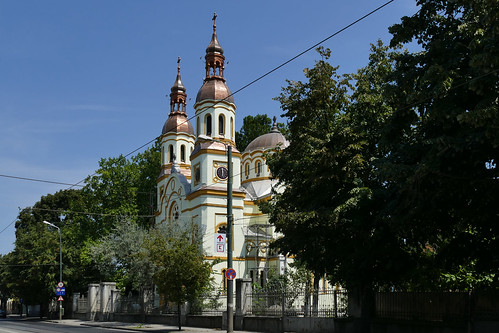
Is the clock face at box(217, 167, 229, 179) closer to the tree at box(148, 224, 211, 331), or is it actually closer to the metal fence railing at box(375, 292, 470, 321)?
the tree at box(148, 224, 211, 331)

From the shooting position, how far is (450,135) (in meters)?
13.1

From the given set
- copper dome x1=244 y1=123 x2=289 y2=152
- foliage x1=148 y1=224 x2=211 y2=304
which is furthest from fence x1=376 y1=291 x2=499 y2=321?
copper dome x1=244 y1=123 x2=289 y2=152

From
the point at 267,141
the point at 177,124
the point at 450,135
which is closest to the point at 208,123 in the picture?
the point at 267,141

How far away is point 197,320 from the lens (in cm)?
2884

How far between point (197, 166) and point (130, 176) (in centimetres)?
958

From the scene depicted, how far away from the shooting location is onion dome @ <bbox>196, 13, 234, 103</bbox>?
50.4 meters

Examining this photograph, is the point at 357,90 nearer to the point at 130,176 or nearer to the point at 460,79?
the point at 460,79

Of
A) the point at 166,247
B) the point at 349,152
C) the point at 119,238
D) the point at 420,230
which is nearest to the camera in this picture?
the point at 420,230

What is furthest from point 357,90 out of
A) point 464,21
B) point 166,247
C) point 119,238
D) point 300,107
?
point 119,238

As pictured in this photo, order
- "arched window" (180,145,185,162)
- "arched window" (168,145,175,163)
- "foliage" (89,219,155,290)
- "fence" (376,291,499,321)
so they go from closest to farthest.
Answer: "fence" (376,291,499,321), "foliage" (89,219,155,290), "arched window" (168,145,175,163), "arched window" (180,145,185,162)

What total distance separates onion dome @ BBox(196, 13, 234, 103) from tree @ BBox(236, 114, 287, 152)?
51.2ft

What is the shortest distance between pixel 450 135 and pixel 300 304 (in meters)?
12.2

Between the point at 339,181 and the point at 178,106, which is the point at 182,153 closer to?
the point at 178,106

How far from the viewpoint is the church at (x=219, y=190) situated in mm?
46250
